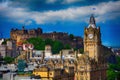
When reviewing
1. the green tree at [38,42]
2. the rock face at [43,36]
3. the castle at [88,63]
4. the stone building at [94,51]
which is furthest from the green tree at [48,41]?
the stone building at [94,51]

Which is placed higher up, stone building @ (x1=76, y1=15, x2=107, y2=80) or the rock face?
the rock face

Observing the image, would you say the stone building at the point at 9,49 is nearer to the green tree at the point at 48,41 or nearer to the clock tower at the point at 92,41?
the green tree at the point at 48,41

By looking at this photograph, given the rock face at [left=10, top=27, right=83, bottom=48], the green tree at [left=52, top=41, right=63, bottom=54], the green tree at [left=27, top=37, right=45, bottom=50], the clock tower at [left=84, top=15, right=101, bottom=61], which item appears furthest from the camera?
the rock face at [left=10, top=27, right=83, bottom=48]

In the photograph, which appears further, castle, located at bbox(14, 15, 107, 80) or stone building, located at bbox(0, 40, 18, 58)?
stone building, located at bbox(0, 40, 18, 58)

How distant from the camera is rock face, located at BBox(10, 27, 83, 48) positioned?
5472 centimetres

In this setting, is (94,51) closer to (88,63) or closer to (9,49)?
(88,63)

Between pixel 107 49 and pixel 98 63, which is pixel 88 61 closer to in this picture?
pixel 98 63

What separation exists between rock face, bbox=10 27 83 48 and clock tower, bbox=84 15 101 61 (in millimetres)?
19283

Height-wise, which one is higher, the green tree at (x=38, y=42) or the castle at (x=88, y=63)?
the green tree at (x=38, y=42)

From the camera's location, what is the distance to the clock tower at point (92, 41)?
1356 inches

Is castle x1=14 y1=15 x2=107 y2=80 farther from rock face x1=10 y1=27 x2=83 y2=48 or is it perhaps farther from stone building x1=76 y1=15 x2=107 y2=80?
rock face x1=10 y1=27 x2=83 y2=48

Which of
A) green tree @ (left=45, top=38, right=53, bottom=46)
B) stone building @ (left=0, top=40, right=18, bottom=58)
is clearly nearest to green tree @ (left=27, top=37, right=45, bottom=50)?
green tree @ (left=45, top=38, right=53, bottom=46)

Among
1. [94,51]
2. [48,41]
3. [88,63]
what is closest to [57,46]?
[48,41]

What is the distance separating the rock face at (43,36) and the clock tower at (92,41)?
19.3 meters
